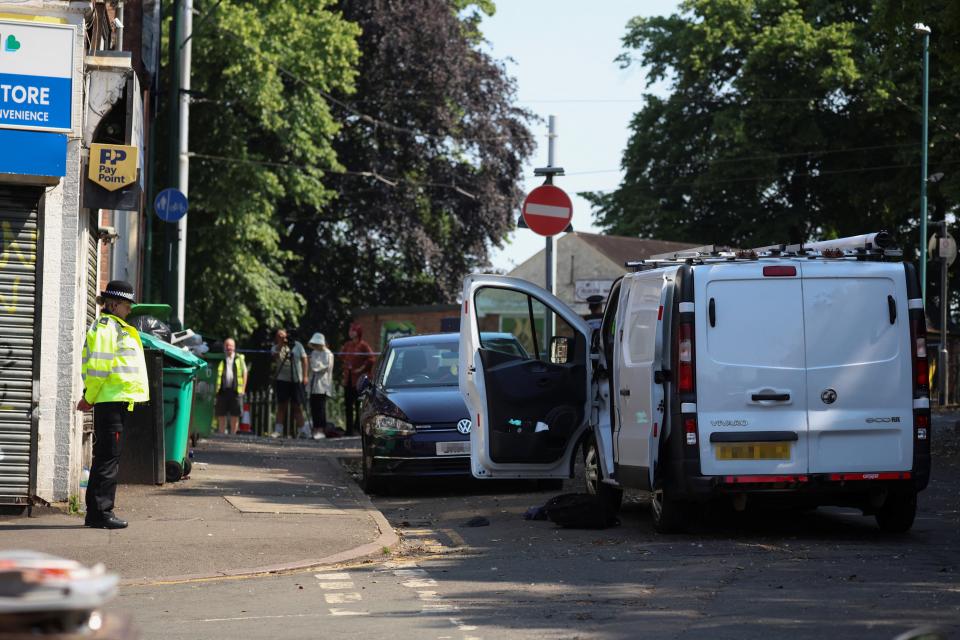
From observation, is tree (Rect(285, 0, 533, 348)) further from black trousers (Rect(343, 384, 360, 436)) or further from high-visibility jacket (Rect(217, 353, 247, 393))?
black trousers (Rect(343, 384, 360, 436))

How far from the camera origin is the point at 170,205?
22484 millimetres

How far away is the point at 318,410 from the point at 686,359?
52.3ft

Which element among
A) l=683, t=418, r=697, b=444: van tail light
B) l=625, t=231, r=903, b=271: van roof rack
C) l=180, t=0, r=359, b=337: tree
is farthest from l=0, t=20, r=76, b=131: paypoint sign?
l=180, t=0, r=359, b=337: tree

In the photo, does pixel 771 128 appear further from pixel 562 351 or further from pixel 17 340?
pixel 17 340

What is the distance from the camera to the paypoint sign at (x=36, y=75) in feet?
37.0

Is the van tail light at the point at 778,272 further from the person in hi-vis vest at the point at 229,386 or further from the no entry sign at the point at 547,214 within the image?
the person in hi-vis vest at the point at 229,386

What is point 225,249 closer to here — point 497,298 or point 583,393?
point 497,298

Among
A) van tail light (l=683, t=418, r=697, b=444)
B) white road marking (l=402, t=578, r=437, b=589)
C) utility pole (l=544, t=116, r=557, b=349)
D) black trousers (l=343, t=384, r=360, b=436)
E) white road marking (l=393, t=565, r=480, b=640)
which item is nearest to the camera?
white road marking (l=393, t=565, r=480, b=640)

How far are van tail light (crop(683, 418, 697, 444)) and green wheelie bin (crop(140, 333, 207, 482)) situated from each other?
5.80 m

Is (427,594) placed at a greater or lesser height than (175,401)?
lesser

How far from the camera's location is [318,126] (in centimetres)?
3481

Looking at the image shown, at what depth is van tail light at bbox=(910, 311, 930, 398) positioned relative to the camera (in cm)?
1055

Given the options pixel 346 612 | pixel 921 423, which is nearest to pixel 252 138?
pixel 921 423

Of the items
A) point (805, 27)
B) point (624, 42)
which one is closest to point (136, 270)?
point (805, 27)
